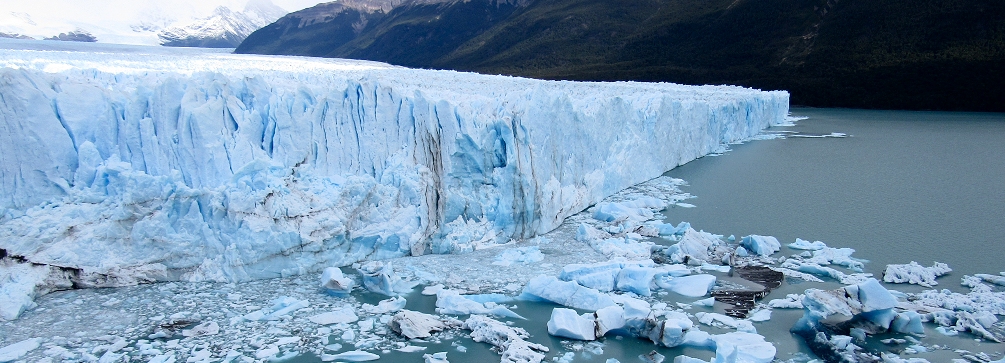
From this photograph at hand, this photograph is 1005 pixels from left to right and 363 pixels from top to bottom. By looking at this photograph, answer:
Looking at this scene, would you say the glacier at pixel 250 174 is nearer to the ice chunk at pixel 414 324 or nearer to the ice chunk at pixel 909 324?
the ice chunk at pixel 414 324

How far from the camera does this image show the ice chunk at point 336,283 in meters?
5.11

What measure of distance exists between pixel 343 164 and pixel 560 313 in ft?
8.53

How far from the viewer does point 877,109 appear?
81.0ft

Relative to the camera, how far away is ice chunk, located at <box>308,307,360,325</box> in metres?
4.61

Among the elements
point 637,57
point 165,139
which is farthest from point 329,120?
point 637,57

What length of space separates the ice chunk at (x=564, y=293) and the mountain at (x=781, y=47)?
2369 centimetres

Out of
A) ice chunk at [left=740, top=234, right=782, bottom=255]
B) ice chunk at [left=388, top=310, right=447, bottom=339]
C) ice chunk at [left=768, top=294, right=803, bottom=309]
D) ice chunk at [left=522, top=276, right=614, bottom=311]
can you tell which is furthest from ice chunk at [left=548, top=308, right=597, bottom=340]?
ice chunk at [left=740, top=234, right=782, bottom=255]

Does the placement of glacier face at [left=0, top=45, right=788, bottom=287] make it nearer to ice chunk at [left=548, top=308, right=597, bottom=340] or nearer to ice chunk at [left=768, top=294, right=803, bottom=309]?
ice chunk at [left=548, top=308, right=597, bottom=340]

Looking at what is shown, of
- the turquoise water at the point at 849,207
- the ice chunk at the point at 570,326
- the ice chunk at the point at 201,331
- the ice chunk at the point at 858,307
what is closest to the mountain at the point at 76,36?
the turquoise water at the point at 849,207

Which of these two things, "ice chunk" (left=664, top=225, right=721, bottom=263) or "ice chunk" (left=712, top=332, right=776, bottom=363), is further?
"ice chunk" (left=664, top=225, right=721, bottom=263)

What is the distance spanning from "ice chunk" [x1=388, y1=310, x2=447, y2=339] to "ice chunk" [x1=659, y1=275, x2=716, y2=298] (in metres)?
1.94

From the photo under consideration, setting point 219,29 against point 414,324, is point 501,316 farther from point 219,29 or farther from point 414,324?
point 219,29

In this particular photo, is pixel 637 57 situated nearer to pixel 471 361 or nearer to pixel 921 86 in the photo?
pixel 921 86

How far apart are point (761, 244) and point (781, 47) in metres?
26.7
